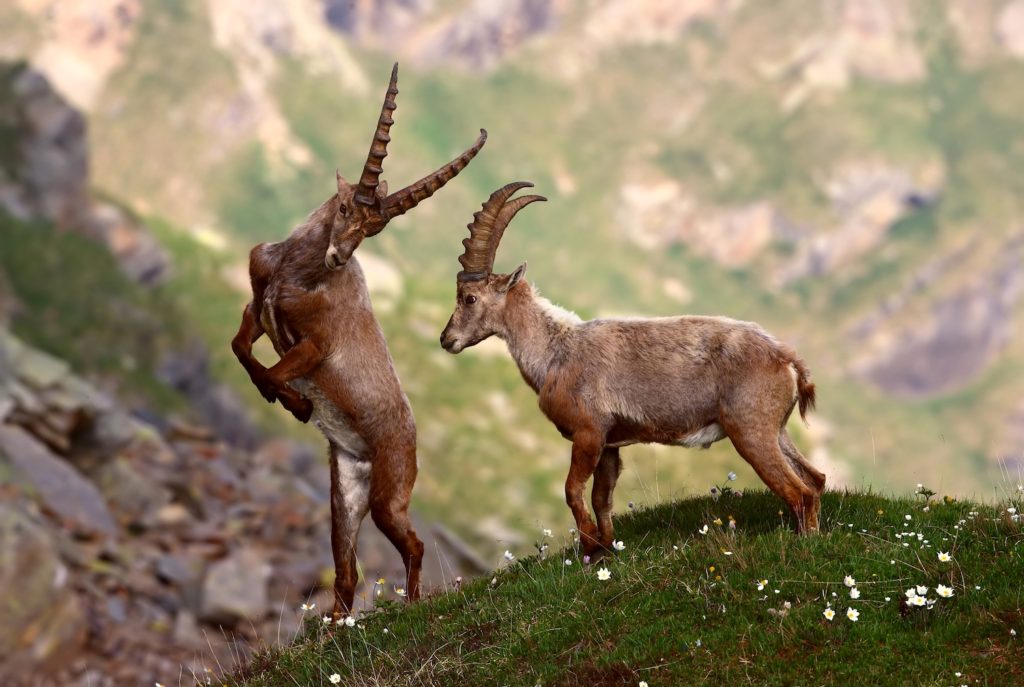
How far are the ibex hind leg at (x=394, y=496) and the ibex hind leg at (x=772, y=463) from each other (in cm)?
287

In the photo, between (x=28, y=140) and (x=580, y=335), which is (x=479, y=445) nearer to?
(x=28, y=140)

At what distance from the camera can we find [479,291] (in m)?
11.1

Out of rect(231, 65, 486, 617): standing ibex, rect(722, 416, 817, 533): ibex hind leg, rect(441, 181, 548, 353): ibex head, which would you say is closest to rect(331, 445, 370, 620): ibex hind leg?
rect(231, 65, 486, 617): standing ibex

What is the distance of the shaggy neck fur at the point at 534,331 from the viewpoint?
10.8 metres

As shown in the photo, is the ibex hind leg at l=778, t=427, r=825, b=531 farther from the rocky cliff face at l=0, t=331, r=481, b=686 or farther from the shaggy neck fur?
the rocky cliff face at l=0, t=331, r=481, b=686

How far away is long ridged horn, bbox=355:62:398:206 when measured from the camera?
9.61m

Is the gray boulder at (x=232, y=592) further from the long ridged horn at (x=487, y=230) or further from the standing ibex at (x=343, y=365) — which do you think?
the long ridged horn at (x=487, y=230)

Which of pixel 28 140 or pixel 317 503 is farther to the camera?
pixel 28 140

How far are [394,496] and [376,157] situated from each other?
296 centimetres

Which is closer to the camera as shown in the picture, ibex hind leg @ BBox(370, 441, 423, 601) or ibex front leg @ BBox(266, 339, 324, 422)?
ibex front leg @ BBox(266, 339, 324, 422)

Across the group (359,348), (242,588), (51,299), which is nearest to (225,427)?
(51,299)

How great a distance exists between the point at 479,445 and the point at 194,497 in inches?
1407

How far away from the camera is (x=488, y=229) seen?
10805 millimetres

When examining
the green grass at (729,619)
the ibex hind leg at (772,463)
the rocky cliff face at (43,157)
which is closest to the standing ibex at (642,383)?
the ibex hind leg at (772,463)
